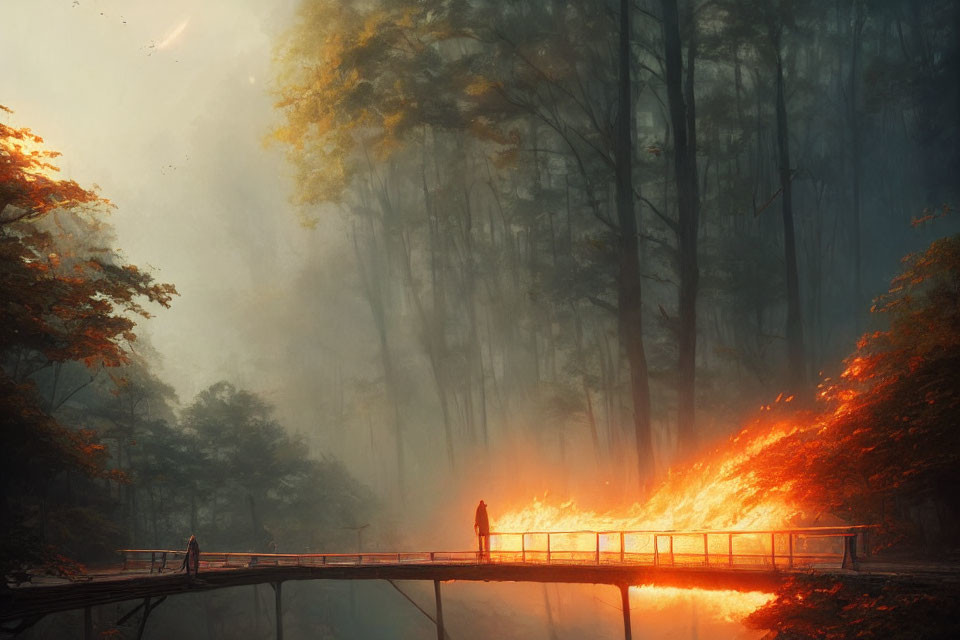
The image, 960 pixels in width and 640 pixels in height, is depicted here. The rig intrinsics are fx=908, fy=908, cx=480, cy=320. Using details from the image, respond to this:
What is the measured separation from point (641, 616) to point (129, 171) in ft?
301

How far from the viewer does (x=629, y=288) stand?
27.2 meters

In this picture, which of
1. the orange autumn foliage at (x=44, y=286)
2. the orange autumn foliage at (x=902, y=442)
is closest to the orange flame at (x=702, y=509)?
the orange autumn foliage at (x=902, y=442)

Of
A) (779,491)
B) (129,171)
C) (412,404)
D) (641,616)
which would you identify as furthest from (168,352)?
(779,491)

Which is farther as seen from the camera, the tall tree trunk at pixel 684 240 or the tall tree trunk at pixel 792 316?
the tall tree trunk at pixel 792 316

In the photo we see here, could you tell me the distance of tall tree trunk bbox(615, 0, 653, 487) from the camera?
26.6 meters

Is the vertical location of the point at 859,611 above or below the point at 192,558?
below

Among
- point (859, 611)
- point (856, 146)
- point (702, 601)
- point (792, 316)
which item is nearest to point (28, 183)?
point (859, 611)

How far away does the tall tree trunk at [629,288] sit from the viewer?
26.6 metres

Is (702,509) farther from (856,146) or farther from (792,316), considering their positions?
(856,146)

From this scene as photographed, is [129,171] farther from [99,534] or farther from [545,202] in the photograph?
[99,534]

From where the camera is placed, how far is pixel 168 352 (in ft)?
353

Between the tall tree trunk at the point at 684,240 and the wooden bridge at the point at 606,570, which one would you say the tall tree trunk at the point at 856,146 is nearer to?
the tall tree trunk at the point at 684,240

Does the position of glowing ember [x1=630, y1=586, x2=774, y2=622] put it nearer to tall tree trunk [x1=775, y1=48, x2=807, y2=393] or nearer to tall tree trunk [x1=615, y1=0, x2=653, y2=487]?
tall tree trunk [x1=775, y1=48, x2=807, y2=393]

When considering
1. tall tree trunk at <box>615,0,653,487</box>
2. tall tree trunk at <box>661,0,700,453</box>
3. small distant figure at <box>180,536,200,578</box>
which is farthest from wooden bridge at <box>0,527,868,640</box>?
tall tree trunk at <box>661,0,700,453</box>
